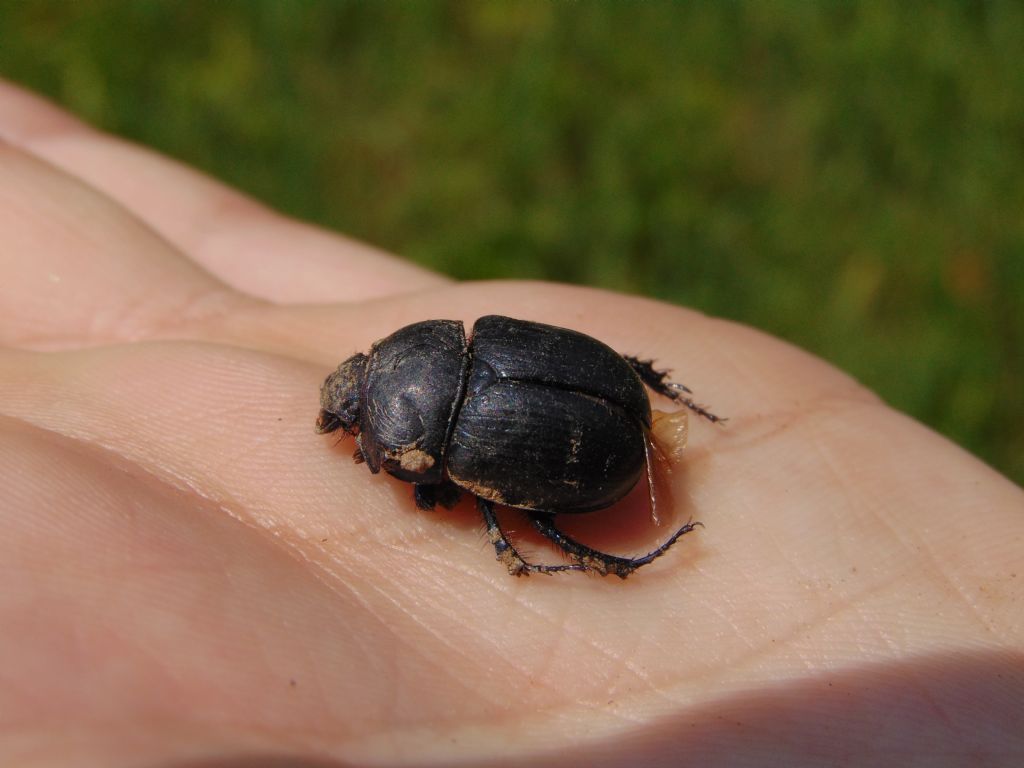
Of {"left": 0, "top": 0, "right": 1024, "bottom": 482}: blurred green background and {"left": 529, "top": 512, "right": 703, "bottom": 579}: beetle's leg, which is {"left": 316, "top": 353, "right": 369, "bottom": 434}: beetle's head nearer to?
{"left": 529, "top": 512, "right": 703, "bottom": 579}: beetle's leg

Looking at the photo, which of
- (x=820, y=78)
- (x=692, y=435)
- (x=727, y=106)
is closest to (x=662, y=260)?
(x=727, y=106)

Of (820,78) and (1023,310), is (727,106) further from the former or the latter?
(1023,310)

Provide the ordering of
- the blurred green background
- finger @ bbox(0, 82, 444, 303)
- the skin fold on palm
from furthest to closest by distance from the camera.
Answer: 1. the blurred green background
2. finger @ bbox(0, 82, 444, 303)
3. the skin fold on palm

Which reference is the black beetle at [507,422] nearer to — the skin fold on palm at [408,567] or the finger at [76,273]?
the skin fold on palm at [408,567]

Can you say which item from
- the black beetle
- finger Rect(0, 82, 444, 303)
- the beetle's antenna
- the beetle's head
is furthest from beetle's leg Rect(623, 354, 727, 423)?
finger Rect(0, 82, 444, 303)

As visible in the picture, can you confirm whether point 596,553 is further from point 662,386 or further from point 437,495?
point 662,386
